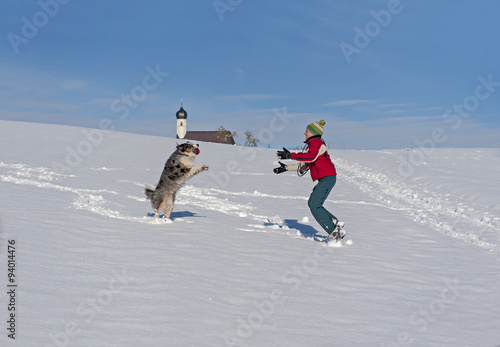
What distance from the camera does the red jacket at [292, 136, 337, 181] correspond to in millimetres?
7266

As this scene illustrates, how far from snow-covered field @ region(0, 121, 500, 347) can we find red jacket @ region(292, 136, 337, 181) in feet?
4.26

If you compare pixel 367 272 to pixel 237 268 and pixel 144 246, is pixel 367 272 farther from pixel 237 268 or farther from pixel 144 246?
pixel 144 246

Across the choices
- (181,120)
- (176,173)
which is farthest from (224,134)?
(176,173)

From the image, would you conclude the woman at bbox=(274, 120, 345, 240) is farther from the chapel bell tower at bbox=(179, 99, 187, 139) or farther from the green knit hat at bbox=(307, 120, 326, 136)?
the chapel bell tower at bbox=(179, 99, 187, 139)

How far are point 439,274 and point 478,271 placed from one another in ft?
2.60

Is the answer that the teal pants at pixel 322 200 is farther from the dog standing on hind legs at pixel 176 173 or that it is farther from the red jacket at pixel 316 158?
the dog standing on hind legs at pixel 176 173

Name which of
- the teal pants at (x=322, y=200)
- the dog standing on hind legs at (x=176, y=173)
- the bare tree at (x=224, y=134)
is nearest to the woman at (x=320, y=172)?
the teal pants at (x=322, y=200)

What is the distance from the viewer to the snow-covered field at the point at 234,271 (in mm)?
3592

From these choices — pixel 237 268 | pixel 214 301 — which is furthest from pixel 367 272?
pixel 214 301

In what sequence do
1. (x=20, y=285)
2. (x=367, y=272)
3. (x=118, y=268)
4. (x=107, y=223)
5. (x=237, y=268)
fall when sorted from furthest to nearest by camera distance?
(x=107, y=223)
(x=367, y=272)
(x=237, y=268)
(x=118, y=268)
(x=20, y=285)

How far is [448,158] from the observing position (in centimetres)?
3069

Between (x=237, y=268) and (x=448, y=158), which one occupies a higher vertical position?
(x=448, y=158)

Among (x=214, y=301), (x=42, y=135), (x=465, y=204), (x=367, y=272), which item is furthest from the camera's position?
(x=42, y=135)

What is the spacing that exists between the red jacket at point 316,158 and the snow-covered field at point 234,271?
4.26 ft
